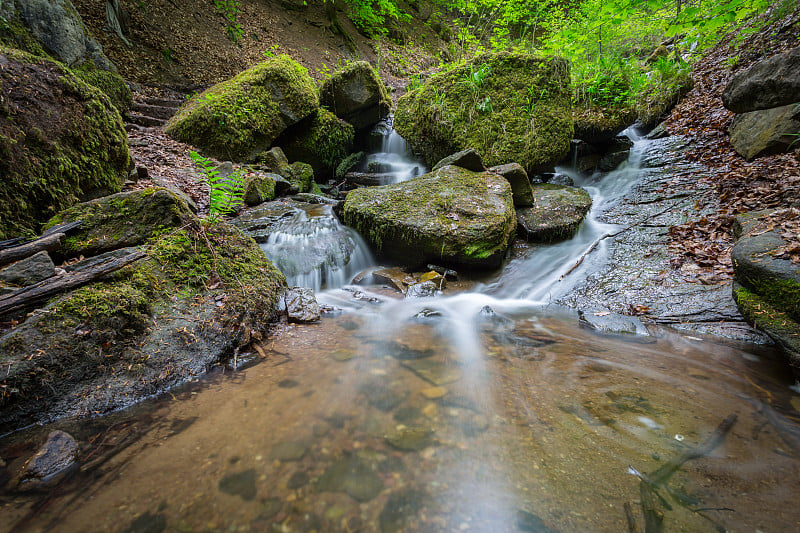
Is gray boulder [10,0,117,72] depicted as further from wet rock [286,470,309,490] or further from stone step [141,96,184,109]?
wet rock [286,470,309,490]

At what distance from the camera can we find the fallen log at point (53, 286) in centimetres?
183

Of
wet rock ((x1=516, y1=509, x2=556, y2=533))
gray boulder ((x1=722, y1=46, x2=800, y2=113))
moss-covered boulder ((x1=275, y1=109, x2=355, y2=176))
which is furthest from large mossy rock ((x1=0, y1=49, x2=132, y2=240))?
gray boulder ((x1=722, y1=46, x2=800, y2=113))

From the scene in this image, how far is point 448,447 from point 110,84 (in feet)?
33.1

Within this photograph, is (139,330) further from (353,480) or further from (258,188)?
(258,188)

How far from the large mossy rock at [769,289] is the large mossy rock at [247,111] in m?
8.72

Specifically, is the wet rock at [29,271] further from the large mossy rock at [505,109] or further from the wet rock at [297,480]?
the large mossy rock at [505,109]

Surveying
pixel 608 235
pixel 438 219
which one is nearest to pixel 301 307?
pixel 438 219

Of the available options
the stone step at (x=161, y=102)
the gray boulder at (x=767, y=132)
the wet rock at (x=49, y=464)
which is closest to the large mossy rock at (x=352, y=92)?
the stone step at (x=161, y=102)

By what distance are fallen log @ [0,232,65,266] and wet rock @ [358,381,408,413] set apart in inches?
103

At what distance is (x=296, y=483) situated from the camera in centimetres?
137

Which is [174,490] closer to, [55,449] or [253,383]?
[55,449]

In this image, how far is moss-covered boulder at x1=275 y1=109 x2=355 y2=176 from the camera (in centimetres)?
877

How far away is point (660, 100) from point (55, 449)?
12336 millimetres

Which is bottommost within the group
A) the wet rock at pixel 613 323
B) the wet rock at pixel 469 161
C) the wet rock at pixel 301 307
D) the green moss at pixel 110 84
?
the wet rock at pixel 301 307
